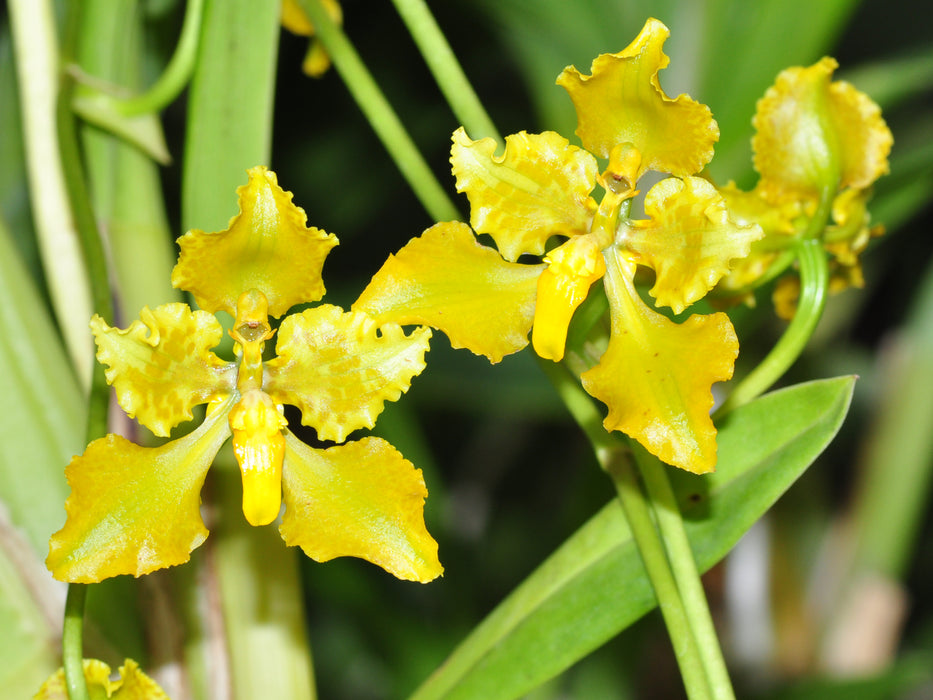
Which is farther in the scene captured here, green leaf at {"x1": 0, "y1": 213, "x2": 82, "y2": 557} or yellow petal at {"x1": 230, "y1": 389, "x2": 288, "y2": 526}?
green leaf at {"x1": 0, "y1": 213, "x2": 82, "y2": 557}

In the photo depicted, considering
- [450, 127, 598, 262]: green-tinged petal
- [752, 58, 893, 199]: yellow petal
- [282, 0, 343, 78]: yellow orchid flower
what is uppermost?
[282, 0, 343, 78]: yellow orchid flower

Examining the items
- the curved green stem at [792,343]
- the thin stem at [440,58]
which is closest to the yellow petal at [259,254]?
the thin stem at [440,58]

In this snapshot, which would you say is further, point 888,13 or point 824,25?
point 888,13

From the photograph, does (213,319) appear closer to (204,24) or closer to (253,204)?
(253,204)

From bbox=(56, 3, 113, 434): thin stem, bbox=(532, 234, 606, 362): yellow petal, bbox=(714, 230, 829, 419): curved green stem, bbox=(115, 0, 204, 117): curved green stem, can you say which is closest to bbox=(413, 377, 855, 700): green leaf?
bbox=(714, 230, 829, 419): curved green stem

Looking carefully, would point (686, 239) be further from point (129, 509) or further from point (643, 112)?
point (129, 509)

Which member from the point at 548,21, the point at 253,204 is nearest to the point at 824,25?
the point at 548,21

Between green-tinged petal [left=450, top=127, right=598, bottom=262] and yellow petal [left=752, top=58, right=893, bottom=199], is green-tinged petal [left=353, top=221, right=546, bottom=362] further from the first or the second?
yellow petal [left=752, top=58, right=893, bottom=199]

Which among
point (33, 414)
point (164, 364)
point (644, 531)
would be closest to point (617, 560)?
point (644, 531)
